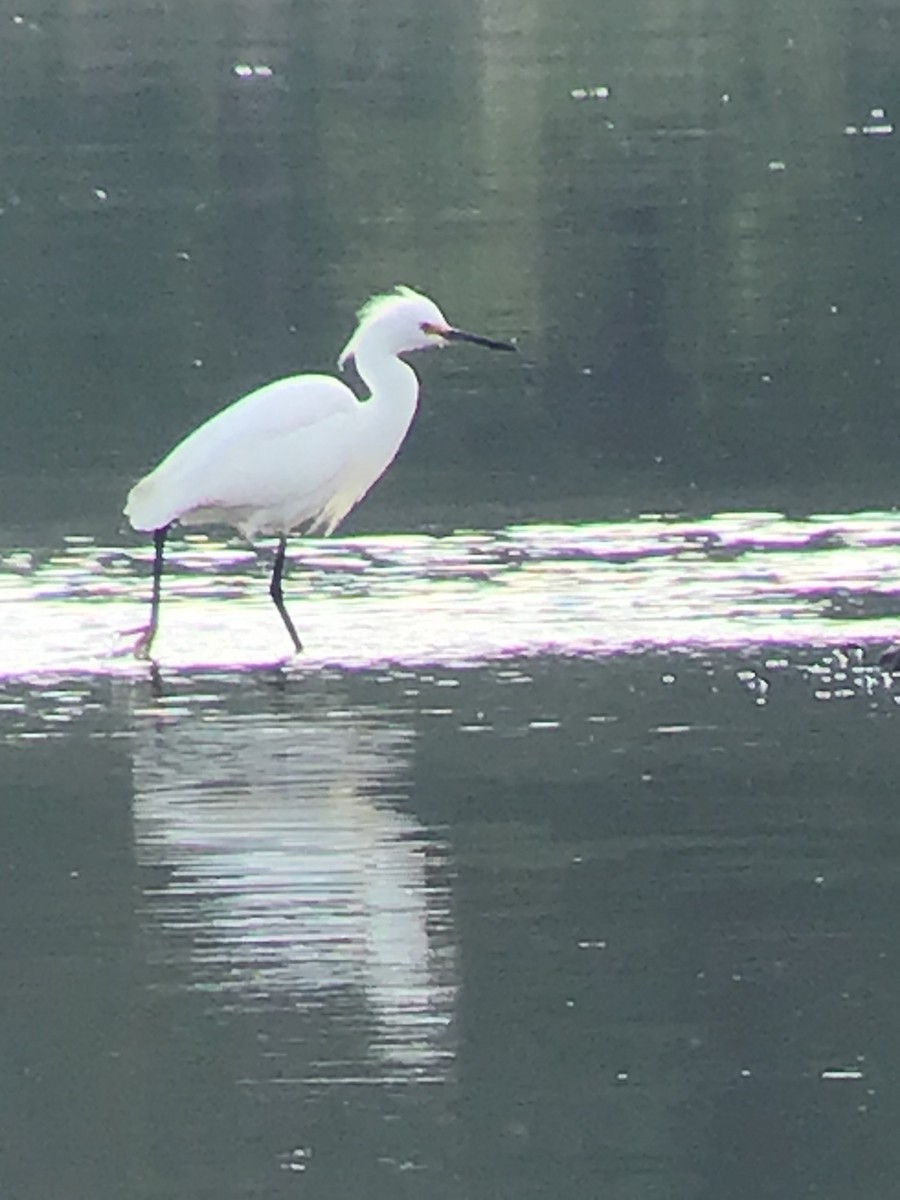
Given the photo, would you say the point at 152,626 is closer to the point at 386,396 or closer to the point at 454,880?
the point at 386,396

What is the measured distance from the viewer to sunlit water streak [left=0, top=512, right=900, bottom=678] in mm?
11906

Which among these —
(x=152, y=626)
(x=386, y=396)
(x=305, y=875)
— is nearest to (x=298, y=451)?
(x=386, y=396)

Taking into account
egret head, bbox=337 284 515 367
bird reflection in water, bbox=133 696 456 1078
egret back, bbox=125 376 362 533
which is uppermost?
egret head, bbox=337 284 515 367

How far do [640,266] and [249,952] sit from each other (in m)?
15.5

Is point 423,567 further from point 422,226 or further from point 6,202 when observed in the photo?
point 6,202

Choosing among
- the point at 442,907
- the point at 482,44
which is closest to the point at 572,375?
the point at 442,907

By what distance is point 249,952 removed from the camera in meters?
8.27

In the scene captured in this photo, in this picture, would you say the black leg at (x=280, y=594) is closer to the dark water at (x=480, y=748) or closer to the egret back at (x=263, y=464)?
the dark water at (x=480, y=748)

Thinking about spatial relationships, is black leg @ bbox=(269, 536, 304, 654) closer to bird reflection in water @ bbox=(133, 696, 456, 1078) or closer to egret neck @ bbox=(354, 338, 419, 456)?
egret neck @ bbox=(354, 338, 419, 456)

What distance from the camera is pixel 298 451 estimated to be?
497 inches

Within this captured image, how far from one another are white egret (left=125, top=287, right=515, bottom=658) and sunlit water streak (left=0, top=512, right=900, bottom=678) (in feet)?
0.86

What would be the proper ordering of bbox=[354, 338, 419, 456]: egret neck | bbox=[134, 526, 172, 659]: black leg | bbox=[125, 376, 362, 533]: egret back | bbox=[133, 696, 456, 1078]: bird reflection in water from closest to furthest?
bbox=[133, 696, 456, 1078]: bird reflection in water → bbox=[134, 526, 172, 659]: black leg → bbox=[125, 376, 362, 533]: egret back → bbox=[354, 338, 419, 456]: egret neck

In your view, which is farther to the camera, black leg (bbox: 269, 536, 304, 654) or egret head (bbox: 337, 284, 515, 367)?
egret head (bbox: 337, 284, 515, 367)

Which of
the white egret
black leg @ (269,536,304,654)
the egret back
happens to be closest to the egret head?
the white egret
